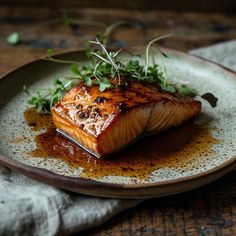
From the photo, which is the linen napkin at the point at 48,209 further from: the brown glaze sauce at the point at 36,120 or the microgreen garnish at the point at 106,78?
the microgreen garnish at the point at 106,78

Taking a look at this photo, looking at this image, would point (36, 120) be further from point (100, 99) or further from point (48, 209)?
point (48, 209)

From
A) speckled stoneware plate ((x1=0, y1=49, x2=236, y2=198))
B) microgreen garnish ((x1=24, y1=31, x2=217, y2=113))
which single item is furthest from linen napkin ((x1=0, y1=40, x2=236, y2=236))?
microgreen garnish ((x1=24, y1=31, x2=217, y2=113))

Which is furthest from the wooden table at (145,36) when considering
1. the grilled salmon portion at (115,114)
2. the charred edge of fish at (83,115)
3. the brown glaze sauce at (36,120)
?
the brown glaze sauce at (36,120)

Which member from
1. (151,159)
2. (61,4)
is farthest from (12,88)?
(61,4)

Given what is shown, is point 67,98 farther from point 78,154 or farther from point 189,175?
point 189,175

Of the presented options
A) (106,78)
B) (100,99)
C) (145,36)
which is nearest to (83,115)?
(100,99)

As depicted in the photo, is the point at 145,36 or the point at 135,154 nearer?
the point at 135,154

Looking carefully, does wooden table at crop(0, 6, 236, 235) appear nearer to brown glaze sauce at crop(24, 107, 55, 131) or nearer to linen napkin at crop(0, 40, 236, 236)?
linen napkin at crop(0, 40, 236, 236)
